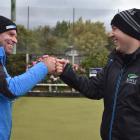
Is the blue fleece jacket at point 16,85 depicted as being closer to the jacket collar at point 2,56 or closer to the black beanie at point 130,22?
the jacket collar at point 2,56

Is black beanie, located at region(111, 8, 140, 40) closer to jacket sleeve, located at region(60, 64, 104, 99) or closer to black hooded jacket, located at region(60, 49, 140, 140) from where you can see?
black hooded jacket, located at region(60, 49, 140, 140)

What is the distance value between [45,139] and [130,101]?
4.29 m

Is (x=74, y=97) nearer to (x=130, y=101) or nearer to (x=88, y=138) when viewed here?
(x=88, y=138)

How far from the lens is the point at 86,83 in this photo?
3.63 meters

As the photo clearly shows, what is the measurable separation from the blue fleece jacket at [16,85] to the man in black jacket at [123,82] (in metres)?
0.44

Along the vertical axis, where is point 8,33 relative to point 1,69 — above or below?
above

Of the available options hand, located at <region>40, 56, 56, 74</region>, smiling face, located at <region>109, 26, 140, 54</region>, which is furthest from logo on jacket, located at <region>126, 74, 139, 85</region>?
hand, located at <region>40, 56, 56, 74</region>

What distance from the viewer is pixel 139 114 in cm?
320

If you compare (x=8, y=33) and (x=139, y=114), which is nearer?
(x=139, y=114)

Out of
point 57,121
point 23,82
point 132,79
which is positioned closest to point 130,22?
point 132,79

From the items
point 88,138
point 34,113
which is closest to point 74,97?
point 34,113

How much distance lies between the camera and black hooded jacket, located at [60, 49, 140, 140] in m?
3.19

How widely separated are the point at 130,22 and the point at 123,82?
0.40 m

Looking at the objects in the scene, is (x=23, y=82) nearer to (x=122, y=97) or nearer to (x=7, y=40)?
(x=7, y=40)
